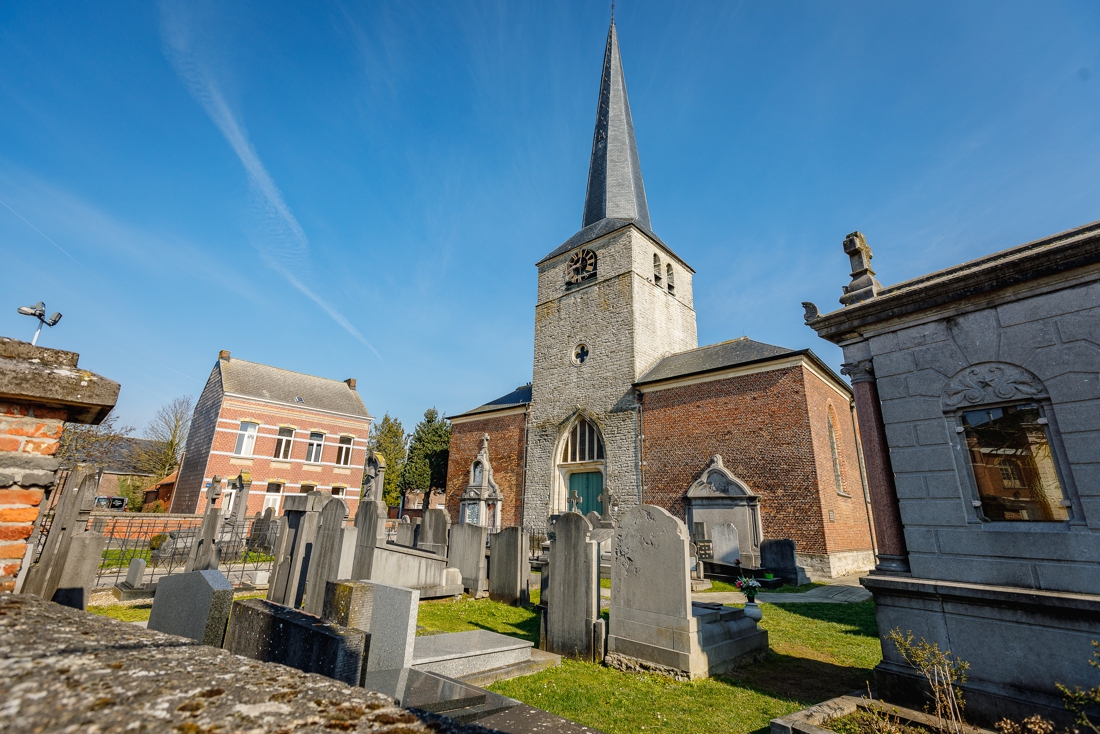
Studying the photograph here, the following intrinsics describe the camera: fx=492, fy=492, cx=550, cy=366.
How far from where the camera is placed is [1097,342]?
3812mm

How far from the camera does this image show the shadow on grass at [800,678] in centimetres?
474

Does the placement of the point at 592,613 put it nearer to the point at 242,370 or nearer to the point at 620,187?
the point at 620,187

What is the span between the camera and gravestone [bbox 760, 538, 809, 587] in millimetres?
12352

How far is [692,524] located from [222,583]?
13.6 m

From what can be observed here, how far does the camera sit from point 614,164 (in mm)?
24156

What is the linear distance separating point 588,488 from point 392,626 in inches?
606

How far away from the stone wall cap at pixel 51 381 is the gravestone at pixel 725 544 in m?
13.5

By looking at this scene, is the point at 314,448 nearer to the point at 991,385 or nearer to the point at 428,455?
the point at 428,455

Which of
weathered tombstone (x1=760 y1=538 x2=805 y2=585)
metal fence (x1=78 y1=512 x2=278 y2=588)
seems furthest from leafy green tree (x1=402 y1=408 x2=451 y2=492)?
weathered tombstone (x1=760 y1=538 x2=805 y2=585)

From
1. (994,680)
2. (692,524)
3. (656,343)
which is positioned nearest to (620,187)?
(656,343)

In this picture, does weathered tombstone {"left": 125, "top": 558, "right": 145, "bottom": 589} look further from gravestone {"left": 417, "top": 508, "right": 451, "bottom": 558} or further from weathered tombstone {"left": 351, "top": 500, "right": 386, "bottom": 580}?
gravestone {"left": 417, "top": 508, "right": 451, "bottom": 558}

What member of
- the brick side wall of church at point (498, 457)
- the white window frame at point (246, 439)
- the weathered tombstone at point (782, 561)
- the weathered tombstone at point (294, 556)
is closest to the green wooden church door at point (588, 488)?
the brick side wall of church at point (498, 457)

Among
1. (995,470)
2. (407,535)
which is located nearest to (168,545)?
(407,535)

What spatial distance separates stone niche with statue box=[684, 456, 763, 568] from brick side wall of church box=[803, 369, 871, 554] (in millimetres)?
1778
